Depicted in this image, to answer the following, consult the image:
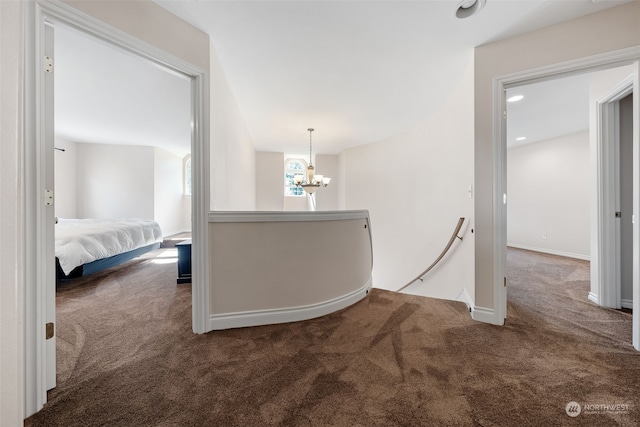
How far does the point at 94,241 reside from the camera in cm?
351

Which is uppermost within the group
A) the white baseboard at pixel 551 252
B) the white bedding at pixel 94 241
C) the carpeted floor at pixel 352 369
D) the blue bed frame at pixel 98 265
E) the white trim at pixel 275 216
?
the white trim at pixel 275 216

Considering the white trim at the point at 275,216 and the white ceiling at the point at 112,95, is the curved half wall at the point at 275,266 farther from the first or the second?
the white ceiling at the point at 112,95

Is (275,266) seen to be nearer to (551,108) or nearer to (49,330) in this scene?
(49,330)

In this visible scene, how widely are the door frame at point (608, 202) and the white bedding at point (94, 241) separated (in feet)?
19.6

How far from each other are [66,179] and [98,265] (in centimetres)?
439

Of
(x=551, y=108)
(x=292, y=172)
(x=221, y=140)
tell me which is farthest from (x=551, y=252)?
(x=221, y=140)

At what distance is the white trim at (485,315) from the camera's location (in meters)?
2.14

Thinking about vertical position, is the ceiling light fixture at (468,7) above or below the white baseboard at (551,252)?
above

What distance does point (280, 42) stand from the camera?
7.21 ft

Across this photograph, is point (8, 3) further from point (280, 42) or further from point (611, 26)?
point (611, 26)

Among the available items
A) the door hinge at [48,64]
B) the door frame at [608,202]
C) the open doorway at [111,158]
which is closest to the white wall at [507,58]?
the door frame at [608,202]

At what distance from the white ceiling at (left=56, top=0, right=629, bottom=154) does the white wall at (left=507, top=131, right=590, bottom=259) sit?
3.73 meters

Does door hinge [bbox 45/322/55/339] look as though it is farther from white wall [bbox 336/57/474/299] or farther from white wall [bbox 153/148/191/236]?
white wall [bbox 153/148/191/236]

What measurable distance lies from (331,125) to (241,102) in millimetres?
1775
